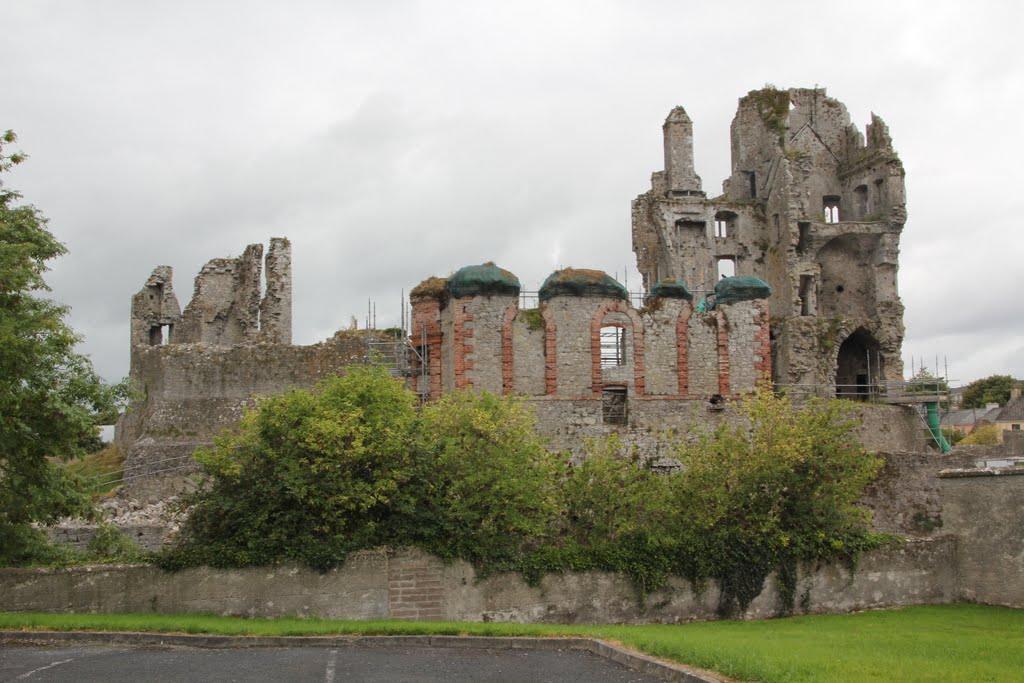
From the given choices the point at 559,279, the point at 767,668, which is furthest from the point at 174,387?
the point at 767,668

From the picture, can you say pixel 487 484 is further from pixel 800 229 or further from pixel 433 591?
pixel 800 229

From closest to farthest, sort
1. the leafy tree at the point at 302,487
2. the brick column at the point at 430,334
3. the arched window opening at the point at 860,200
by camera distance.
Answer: the leafy tree at the point at 302,487 → the brick column at the point at 430,334 → the arched window opening at the point at 860,200

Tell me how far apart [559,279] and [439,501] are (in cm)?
1309

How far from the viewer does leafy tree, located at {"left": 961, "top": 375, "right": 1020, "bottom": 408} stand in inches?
→ 4080

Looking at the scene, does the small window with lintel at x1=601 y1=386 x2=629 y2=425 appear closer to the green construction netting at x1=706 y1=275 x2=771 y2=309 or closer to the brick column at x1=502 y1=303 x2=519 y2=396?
the brick column at x1=502 y1=303 x2=519 y2=396

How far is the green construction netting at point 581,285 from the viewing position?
33.2 meters

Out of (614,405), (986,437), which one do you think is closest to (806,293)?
(614,405)

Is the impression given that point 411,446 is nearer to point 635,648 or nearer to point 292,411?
point 292,411

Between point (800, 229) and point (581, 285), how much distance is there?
1755cm

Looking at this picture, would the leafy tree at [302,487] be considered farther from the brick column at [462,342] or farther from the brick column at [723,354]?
the brick column at [723,354]

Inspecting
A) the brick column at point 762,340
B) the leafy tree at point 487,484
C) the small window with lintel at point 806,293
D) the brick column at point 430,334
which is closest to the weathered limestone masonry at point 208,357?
the brick column at point 430,334

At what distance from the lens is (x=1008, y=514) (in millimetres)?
22156

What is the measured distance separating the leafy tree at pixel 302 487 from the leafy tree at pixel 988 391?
94262mm

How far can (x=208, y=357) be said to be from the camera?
34344mm
